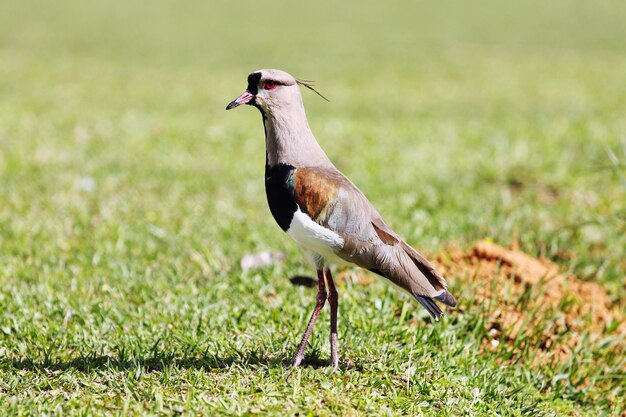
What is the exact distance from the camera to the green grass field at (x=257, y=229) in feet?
10.9

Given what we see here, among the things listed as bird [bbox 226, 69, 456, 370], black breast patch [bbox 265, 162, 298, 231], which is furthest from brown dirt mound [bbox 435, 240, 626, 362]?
black breast patch [bbox 265, 162, 298, 231]

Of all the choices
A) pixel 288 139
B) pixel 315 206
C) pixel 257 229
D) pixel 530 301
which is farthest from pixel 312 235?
pixel 257 229

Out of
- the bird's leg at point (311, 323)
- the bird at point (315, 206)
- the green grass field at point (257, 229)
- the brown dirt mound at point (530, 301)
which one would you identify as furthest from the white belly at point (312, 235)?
the brown dirt mound at point (530, 301)

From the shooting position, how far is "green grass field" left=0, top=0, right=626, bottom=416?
3.31m

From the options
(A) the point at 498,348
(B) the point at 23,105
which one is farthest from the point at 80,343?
(B) the point at 23,105

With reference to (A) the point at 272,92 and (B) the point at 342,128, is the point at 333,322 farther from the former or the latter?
(B) the point at 342,128

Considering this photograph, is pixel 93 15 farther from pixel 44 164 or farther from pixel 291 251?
pixel 291 251

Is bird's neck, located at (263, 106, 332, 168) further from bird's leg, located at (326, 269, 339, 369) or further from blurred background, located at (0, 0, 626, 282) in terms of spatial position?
blurred background, located at (0, 0, 626, 282)

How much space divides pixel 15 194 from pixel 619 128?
668cm

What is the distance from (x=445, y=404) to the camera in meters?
3.31

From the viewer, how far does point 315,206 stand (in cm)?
308

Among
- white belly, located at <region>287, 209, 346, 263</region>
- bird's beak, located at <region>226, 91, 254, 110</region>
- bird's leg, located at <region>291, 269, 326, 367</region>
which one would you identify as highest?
bird's beak, located at <region>226, 91, 254, 110</region>

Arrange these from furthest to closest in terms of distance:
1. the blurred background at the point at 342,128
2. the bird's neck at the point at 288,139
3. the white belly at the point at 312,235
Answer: the blurred background at the point at 342,128 < the bird's neck at the point at 288,139 < the white belly at the point at 312,235

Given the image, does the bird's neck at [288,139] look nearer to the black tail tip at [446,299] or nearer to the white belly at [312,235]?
the white belly at [312,235]
